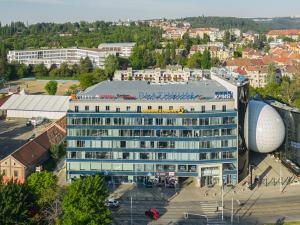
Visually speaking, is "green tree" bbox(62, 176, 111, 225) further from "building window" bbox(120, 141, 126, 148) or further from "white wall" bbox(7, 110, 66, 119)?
"white wall" bbox(7, 110, 66, 119)

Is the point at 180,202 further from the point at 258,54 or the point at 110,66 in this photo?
the point at 258,54

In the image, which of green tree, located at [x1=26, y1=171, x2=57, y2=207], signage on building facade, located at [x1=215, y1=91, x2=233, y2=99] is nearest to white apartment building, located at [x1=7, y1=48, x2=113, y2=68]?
signage on building facade, located at [x1=215, y1=91, x2=233, y2=99]

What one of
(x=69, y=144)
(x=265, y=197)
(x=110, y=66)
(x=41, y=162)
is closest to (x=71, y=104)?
(x=69, y=144)

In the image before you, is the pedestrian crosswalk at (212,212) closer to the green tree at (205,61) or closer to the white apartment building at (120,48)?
the green tree at (205,61)

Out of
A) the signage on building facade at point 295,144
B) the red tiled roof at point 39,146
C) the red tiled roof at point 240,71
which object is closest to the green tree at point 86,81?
the red tiled roof at point 240,71

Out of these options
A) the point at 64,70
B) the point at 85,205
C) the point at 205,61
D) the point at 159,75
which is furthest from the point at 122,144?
the point at 64,70

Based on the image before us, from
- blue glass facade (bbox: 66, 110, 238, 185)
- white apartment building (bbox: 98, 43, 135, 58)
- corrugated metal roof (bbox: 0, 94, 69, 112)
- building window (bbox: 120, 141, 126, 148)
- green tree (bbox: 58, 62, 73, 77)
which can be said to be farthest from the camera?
white apartment building (bbox: 98, 43, 135, 58)
